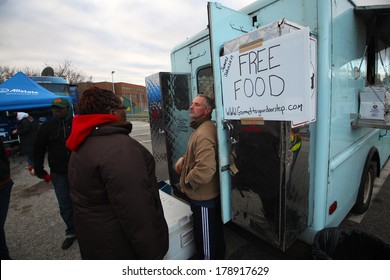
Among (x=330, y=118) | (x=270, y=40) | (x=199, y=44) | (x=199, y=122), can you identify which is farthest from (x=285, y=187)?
(x=199, y=44)

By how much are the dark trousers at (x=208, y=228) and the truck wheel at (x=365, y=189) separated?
2.08m

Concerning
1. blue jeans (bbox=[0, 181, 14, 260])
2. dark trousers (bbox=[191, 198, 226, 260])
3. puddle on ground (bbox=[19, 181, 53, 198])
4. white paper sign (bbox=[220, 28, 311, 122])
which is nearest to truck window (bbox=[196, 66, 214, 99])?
white paper sign (bbox=[220, 28, 311, 122])

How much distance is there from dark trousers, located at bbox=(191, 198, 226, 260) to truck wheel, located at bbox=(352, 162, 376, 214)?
2080 millimetres

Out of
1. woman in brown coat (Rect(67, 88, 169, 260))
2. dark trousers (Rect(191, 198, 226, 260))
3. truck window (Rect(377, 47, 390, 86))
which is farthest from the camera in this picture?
truck window (Rect(377, 47, 390, 86))

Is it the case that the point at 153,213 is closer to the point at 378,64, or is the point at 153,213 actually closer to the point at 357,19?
the point at 357,19

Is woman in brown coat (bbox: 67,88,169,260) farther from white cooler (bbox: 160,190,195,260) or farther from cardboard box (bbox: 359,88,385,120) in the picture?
cardboard box (bbox: 359,88,385,120)

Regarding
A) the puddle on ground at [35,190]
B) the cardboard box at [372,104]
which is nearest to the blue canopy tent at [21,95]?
the puddle on ground at [35,190]

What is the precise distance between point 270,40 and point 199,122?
91cm

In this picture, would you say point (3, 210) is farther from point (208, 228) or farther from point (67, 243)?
point (208, 228)

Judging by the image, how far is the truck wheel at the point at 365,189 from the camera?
111 inches

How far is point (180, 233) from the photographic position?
2.18 meters

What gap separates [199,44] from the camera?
10.1ft

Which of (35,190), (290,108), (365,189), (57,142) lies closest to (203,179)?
(290,108)

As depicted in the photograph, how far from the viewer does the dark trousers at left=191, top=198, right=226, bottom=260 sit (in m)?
2.05
